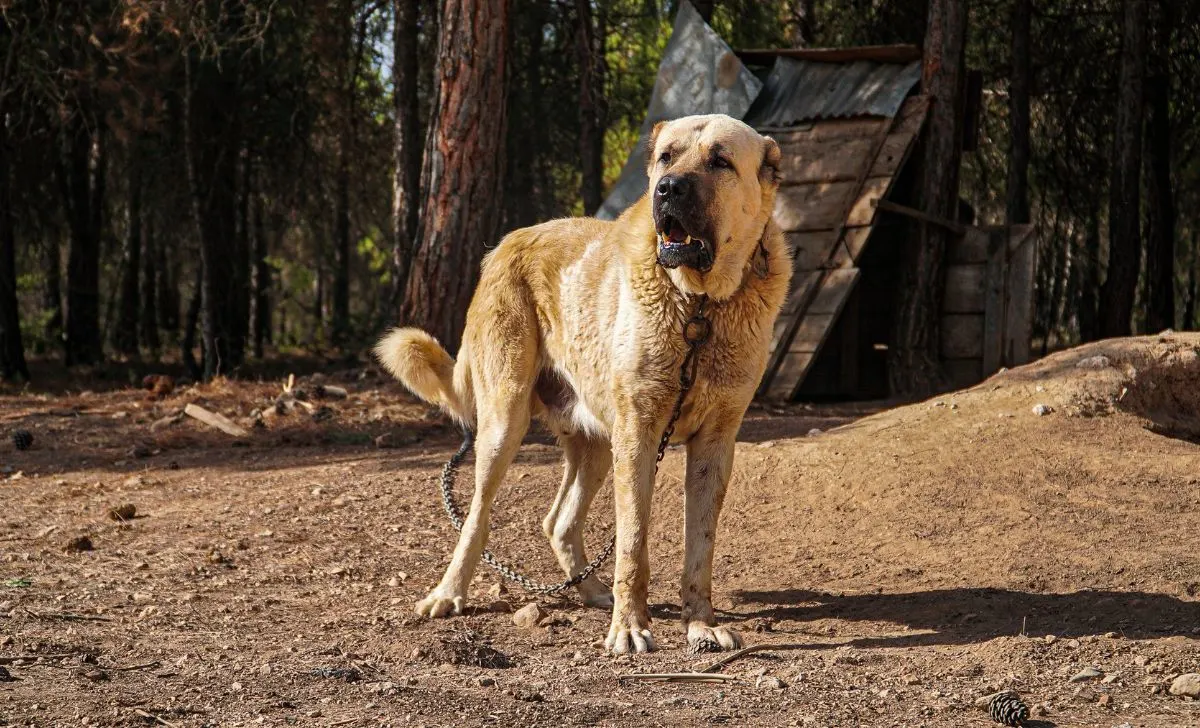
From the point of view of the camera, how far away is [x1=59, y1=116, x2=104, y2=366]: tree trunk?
1803 centimetres

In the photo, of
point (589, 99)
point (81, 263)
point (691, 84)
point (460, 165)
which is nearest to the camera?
point (460, 165)

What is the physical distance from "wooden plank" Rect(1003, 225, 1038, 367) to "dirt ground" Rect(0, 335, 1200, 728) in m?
4.08

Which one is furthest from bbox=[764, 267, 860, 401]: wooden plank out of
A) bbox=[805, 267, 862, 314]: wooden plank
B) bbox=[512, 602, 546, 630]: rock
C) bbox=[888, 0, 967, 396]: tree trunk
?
bbox=[512, 602, 546, 630]: rock

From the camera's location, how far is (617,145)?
77.6ft

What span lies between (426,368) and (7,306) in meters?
12.2

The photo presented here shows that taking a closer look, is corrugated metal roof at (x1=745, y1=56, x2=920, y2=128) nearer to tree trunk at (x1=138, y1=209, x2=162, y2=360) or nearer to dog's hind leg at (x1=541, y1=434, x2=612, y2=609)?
dog's hind leg at (x1=541, y1=434, x2=612, y2=609)

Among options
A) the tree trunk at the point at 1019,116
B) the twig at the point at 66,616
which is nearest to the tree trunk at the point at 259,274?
the tree trunk at the point at 1019,116

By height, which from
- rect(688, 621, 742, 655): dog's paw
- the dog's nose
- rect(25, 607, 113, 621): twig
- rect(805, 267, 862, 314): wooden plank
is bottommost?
rect(25, 607, 113, 621): twig

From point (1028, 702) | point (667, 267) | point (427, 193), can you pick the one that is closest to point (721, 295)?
point (667, 267)

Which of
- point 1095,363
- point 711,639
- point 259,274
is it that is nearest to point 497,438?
point 711,639

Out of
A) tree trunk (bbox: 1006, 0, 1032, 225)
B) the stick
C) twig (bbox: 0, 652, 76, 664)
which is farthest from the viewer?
tree trunk (bbox: 1006, 0, 1032, 225)

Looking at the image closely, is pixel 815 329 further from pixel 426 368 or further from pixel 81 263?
pixel 81 263

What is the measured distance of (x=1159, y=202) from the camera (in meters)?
16.4

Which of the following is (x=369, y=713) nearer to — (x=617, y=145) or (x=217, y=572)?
(x=217, y=572)
